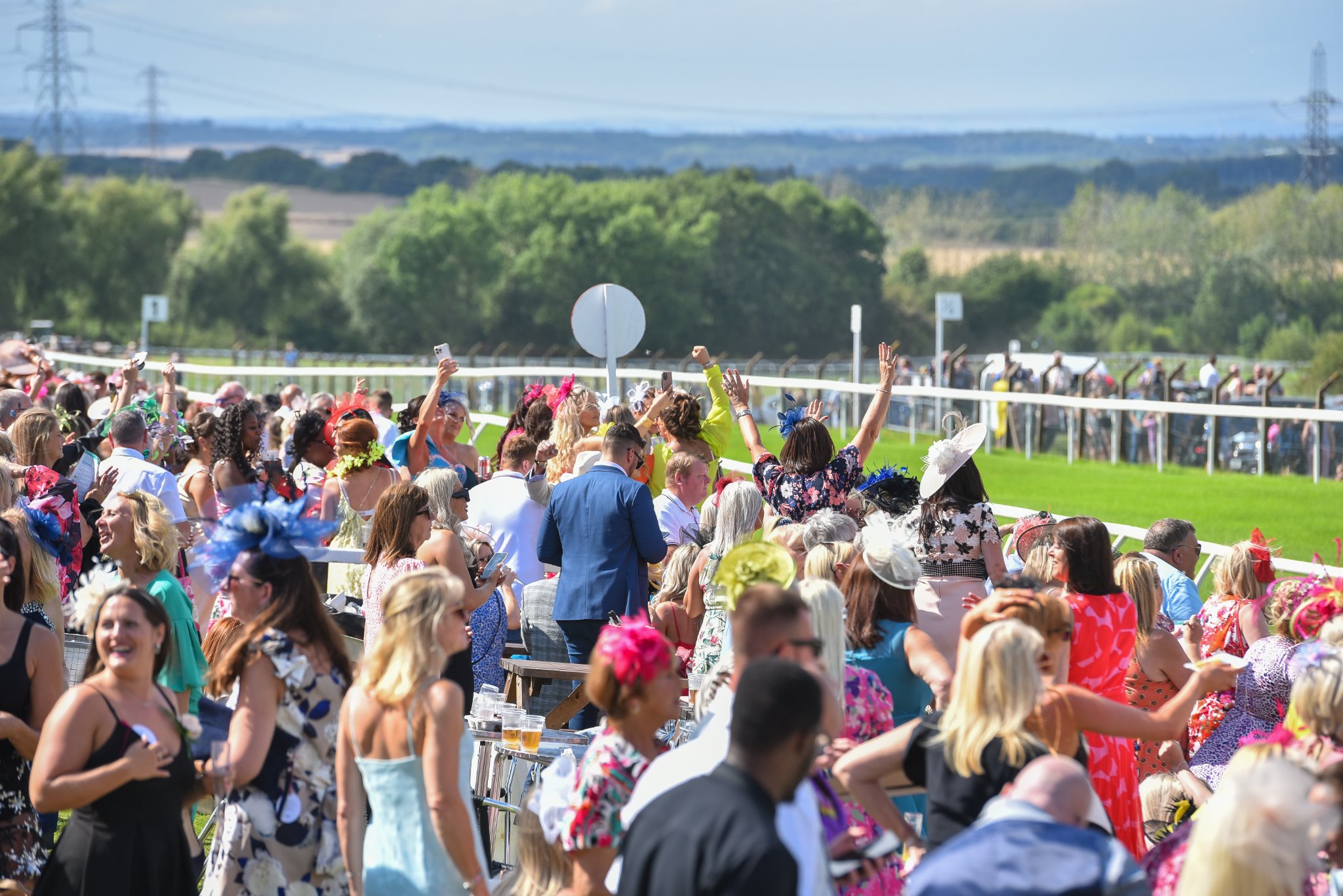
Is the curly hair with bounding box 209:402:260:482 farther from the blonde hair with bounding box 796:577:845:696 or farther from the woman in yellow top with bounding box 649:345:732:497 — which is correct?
the blonde hair with bounding box 796:577:845:696

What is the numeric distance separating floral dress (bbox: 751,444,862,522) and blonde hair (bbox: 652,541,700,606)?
488 mm

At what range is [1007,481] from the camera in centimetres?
1811

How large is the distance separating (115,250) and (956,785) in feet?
363

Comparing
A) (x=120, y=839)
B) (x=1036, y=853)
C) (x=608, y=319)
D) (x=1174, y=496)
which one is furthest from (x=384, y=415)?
(x=1174, y=496)

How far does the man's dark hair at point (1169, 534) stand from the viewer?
719cm

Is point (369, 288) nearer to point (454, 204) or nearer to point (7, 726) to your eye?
point (454, 204)

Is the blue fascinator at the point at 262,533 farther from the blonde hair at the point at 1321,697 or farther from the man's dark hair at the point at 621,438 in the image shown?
the blonde hair at the point at 1321,697

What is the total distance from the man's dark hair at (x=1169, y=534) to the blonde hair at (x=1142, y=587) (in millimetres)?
1327

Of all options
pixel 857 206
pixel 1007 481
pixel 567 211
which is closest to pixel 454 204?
pixel 567 211

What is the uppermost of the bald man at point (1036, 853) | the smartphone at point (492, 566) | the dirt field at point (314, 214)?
the dirt field at point (314, 214)

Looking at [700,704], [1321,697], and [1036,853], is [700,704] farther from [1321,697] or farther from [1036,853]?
[1321,697]

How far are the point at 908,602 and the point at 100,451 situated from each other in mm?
7511

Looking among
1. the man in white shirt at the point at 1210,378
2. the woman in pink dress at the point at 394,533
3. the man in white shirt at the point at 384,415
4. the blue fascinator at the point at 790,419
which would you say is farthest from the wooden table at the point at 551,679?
the man in white shirt at the point at 1210,378

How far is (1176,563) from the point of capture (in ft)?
23.8
